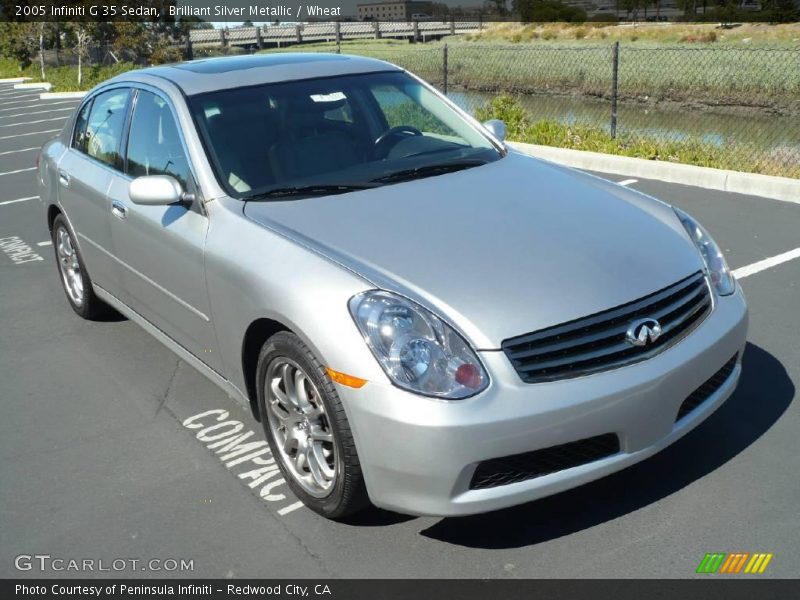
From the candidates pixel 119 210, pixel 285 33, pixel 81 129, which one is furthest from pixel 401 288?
pixel 285 33

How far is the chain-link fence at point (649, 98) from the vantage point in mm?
11219

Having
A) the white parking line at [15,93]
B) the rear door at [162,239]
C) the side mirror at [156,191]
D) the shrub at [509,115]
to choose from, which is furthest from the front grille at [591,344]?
the white parking line at [15,93]

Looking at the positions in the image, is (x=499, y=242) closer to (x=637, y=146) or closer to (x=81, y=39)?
(x=637, y=146)

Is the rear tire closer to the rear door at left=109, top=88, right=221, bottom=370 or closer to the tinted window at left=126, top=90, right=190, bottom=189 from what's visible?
the rear door at left=109, top=88, right=221, bottom=370

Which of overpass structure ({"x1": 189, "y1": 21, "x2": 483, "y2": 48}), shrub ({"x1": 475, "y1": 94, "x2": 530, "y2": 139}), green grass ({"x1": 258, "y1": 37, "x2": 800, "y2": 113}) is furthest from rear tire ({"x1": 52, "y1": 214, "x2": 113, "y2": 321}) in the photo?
overpass structure ({"x1": 189, "y1": 21, "x2": 483, "y2": 48})

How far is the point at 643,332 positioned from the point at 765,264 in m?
3.61

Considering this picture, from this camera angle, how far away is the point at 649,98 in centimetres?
2336

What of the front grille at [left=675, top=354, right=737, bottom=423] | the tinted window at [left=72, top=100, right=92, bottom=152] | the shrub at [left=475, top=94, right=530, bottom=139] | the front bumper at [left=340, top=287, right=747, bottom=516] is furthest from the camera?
the shrub at [left=475, top=94, right=530, bottom=139]

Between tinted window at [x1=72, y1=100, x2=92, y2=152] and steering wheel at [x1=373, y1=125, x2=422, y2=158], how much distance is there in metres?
2.18

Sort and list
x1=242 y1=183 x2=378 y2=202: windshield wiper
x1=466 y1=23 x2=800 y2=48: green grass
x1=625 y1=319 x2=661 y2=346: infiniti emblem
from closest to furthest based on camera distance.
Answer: x1=625 y1=319 x2=661 y2=346: infiniti emblem, x1=242 y1=183 x2=378 y2=202: windshield wiper, x1=466 y1=23 x2=800 y2=48: green grass

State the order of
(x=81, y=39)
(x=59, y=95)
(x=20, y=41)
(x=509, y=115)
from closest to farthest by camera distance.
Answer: (x=509, y=115) → (x=59, y=95) → (x=81, y=39) → (x=20, y=41)

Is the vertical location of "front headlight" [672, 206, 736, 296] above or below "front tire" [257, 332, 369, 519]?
above

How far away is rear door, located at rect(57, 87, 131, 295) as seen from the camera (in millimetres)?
5102

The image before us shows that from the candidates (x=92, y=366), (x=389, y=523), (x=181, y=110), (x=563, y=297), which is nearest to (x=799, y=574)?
(x=563, y=297)
